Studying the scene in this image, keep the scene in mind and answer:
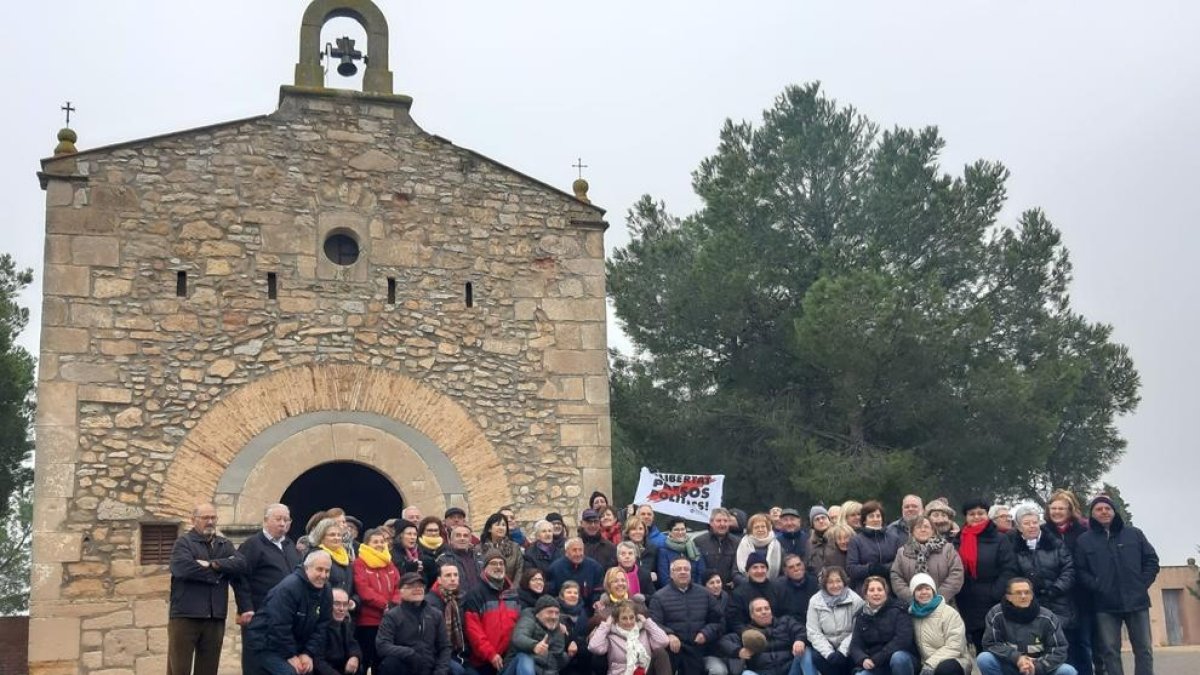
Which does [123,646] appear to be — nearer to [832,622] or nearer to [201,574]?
[201,574]

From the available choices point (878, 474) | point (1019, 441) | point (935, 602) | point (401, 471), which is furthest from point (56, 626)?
point (1019, 441)

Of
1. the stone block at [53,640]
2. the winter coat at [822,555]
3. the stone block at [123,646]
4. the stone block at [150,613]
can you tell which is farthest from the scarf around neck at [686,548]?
the stone block at [53,640]

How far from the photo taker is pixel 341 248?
38.2 ft

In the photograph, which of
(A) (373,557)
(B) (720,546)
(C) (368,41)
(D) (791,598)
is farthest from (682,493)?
(C) (368,41)

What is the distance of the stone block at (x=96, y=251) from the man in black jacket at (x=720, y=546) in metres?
5.81

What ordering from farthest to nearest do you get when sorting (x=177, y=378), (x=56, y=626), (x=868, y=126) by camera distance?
(x=868, y=126) < (x=177, y=378) < (x=56, y=626)

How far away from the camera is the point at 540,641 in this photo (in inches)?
325

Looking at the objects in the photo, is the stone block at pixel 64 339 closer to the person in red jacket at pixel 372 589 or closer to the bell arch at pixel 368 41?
the bell arch at pixel 368 41

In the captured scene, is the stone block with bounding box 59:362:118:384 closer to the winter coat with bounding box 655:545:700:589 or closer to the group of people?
the group of people

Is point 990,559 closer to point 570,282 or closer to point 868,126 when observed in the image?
point 570,282

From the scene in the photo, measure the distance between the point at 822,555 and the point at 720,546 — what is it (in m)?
0.81

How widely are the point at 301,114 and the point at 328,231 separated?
1.20m

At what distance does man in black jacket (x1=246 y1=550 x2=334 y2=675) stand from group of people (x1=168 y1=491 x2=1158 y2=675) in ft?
0.06

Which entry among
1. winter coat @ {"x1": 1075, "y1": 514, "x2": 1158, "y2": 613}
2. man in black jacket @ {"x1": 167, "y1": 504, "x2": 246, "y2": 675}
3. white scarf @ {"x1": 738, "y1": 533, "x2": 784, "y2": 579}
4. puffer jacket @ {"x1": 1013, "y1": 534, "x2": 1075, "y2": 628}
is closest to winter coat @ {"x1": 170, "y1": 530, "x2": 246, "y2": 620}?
man in black jacket @ {"x1": 167, "y1": 504, "x2": 246, "y2": 675}
